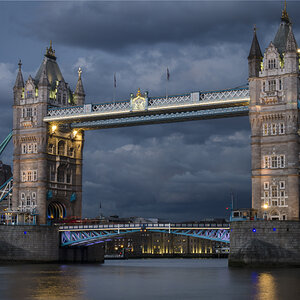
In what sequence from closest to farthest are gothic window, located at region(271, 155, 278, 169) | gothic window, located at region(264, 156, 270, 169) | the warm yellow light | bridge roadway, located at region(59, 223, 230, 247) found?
gothic window, located at region(271, 155, 278, 169) → gothic window, located at region(264, 156, 270, 169) → bridge roadway, located at region(59, 223, 230, 247) → the warm yellow light

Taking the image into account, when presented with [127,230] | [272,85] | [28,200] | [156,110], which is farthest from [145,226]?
[272,85]

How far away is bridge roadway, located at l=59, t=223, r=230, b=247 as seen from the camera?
113250mm

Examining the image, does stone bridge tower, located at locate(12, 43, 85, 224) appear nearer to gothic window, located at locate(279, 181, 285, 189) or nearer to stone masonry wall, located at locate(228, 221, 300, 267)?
stone masonry wall, located at locate(228, 221, 300, 267)

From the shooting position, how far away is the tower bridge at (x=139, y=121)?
107375 mm

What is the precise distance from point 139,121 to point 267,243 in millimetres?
35105

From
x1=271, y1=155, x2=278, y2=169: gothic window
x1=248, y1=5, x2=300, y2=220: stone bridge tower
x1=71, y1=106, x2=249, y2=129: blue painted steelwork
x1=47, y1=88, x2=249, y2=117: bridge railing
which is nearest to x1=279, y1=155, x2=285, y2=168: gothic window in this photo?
x1=248, y1=5, x2=300, y2=220: stone bridge tower

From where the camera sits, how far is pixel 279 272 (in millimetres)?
91750

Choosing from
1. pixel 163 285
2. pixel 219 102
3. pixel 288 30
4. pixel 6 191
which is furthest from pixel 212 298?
pixel 6 191

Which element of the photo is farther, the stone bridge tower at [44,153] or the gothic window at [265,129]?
the stone bridge tower at [44,153]

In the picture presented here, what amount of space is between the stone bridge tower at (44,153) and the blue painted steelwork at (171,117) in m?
7.26

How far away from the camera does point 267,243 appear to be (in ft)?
330

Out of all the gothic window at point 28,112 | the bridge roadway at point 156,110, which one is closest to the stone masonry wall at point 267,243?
the bridge roadway at point 156,110

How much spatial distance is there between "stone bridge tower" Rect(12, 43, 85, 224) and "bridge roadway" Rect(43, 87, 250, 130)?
3.34 metres

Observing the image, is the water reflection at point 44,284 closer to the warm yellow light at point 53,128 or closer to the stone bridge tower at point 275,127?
the stone bridge tower at point 275,127
